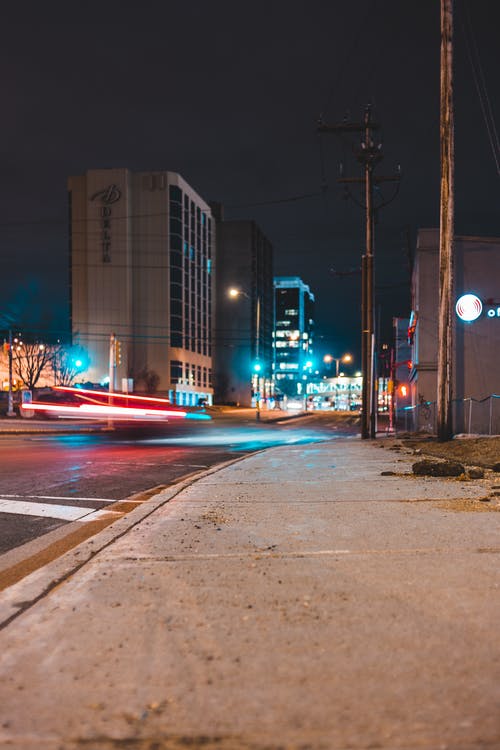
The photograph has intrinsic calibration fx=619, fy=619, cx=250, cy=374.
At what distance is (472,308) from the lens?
24328 mm

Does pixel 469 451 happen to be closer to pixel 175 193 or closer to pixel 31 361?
pixel 31 361

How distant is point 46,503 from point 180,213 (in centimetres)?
8431

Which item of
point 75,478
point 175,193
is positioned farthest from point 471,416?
point 175,193

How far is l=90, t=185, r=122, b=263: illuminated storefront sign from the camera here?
84188 mm

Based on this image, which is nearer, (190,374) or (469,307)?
(469,307)

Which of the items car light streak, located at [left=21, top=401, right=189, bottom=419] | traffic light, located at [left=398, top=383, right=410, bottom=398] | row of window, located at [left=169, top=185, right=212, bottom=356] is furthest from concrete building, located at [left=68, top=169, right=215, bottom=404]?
traffic light, located at [left=398, top=383, right=410, bottom=398]

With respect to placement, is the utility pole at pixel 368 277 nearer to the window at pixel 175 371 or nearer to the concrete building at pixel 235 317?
the window at pixel 175 371

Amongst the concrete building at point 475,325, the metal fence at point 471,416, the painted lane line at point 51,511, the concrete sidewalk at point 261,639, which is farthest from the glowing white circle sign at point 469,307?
the painted lane line at point 51,511

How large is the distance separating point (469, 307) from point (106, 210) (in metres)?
69.3

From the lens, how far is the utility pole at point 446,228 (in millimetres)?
15570

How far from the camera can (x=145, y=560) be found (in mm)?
4988

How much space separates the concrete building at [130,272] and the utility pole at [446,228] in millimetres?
70688

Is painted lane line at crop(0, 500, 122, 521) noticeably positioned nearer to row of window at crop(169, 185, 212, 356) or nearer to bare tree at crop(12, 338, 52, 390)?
bare tree at crop(12, 338, 52, 390)

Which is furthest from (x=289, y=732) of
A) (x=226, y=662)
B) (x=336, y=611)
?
(x=336, y=611)
